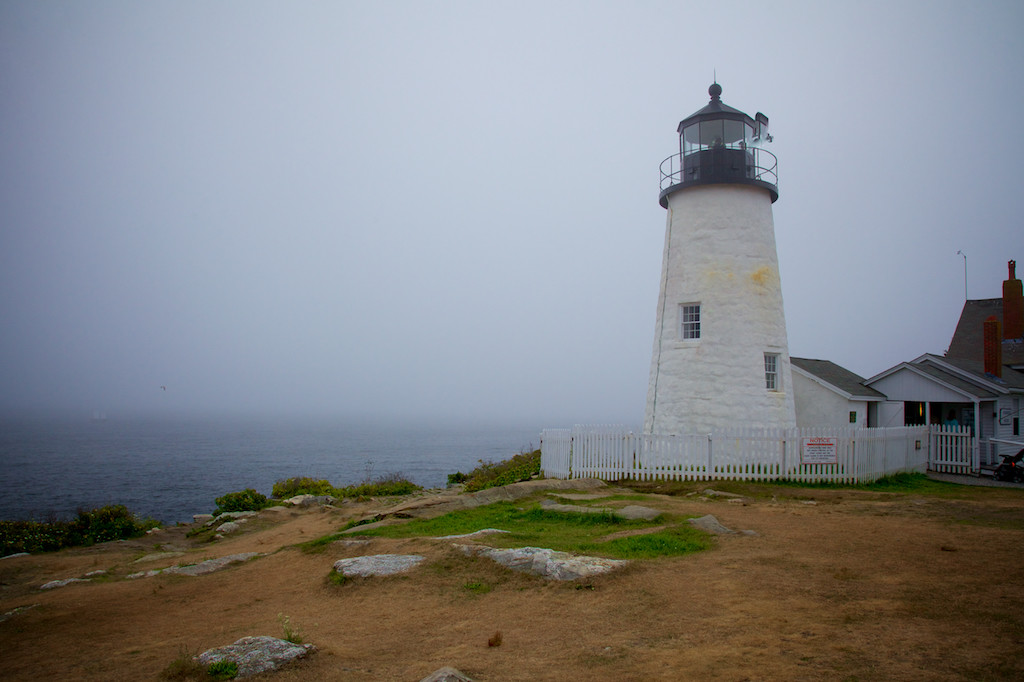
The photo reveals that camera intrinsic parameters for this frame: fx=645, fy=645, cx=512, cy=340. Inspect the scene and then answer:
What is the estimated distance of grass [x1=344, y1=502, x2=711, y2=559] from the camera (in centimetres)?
927

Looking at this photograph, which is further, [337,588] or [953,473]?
[953,473]

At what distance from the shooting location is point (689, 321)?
1958 centimetres

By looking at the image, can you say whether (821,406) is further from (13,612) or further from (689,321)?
(13,612)

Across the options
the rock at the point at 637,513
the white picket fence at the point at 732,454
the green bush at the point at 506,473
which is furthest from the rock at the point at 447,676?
the green bush at the point at 506,473

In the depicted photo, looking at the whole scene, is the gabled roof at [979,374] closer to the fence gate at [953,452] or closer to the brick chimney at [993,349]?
the brick chimney at [993,349]

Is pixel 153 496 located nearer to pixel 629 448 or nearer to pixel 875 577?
pixel 629 448

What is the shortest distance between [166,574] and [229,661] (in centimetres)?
582

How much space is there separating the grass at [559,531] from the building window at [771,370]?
9.55m

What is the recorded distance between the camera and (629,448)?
59.5ft

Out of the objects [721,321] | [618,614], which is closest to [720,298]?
[721,321]

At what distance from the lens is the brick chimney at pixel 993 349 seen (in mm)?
22328

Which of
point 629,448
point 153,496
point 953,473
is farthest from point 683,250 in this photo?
point 153,496

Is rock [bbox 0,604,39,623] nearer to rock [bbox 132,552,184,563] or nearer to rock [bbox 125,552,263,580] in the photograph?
rock [bbox 125,552,263,580]

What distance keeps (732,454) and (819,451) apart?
2215 mm
